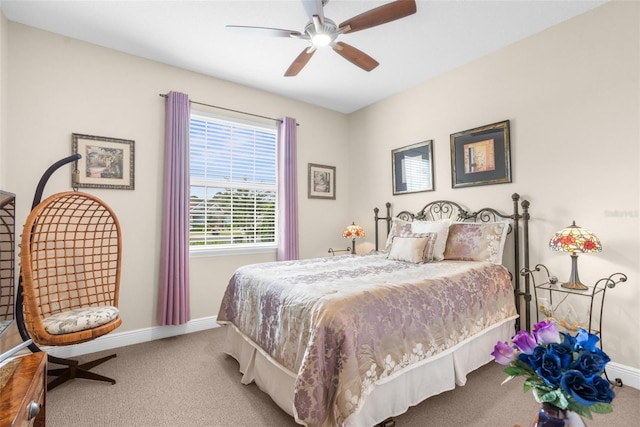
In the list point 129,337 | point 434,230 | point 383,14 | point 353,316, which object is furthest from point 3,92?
point 434,230

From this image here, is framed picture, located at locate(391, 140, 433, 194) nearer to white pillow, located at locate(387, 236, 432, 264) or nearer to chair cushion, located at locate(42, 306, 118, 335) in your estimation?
white pillow, located at locate(387, 236, 432, 264)

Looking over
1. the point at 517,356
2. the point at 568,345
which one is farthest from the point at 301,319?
the point at 568,345

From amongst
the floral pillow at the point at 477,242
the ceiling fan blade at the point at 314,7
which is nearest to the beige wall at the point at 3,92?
the ceiling fan blade at the point at 314,7

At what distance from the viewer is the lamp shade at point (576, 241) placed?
2.14m

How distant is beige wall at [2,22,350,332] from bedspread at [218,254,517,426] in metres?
1.10

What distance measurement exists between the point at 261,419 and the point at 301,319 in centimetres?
71

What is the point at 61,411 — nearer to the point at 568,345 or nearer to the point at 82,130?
the point at 82,130


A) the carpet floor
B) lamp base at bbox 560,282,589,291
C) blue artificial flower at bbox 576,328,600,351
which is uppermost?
blue artificial flower at bbox 576,328,600,351

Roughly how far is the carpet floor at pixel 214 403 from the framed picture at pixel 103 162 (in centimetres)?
166

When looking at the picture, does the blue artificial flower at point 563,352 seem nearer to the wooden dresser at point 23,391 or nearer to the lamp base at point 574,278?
the wooden dresser at point 23,391

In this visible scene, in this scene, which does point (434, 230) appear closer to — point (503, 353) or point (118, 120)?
point (503, 353)

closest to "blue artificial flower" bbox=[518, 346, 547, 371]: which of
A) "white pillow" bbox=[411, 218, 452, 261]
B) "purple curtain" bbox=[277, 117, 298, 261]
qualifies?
"white pillow" bbox=[411, 218, 452, 261]

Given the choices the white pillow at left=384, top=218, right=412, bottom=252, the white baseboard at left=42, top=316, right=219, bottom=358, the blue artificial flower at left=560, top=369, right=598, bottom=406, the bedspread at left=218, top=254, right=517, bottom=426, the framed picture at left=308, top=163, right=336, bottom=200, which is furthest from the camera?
the framed picture at left=308, top=163, right=336, bottom=200

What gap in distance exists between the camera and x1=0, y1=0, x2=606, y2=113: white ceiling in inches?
94.3
